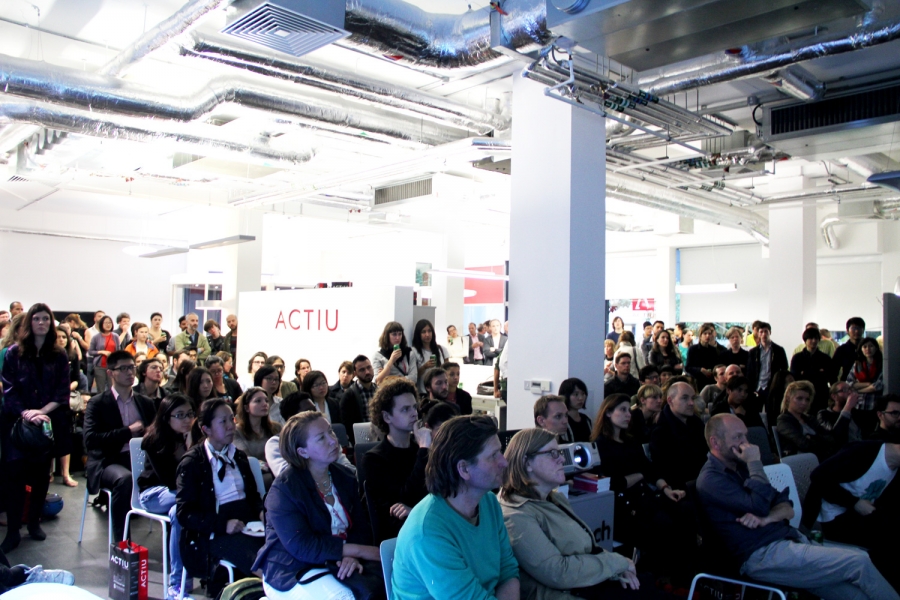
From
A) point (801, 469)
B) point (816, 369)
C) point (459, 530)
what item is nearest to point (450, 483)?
point (459, 530)

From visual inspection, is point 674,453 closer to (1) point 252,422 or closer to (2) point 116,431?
(1) point 252,422

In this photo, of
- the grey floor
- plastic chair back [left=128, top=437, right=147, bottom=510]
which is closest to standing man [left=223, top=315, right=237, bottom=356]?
the grey floor

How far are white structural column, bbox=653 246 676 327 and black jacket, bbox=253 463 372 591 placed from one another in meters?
13.4

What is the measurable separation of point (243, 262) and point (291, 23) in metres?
9.10

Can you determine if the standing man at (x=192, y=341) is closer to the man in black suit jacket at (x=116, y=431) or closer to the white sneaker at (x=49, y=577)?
the man in black suit jacket at (x=116, y=431)

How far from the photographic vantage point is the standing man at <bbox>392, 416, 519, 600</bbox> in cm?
204

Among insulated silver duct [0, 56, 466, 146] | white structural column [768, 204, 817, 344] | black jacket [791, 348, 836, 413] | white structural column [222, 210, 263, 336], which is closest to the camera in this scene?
insulated silver duct [0, 56, 466, 146]

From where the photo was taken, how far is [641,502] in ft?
12.8

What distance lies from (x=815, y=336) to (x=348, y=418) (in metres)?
4.97

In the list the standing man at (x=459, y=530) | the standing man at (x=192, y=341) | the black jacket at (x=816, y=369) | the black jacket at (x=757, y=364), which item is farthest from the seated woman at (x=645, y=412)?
the standing man at (x=192, y=341)

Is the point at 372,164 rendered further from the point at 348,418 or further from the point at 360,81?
the point at 348,418

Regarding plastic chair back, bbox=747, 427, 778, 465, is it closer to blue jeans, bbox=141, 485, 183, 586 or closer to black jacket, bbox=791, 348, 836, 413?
black jacket, bbox=791, 348, 836, 413

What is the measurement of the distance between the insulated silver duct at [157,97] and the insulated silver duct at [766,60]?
278cm

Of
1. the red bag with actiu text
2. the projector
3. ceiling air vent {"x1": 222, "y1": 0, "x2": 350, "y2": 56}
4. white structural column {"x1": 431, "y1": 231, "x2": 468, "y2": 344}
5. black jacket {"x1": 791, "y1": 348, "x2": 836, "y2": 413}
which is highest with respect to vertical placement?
ceiling air vent {"x1": 222, "y1": 0, "x2": 350, "y2": 56}
